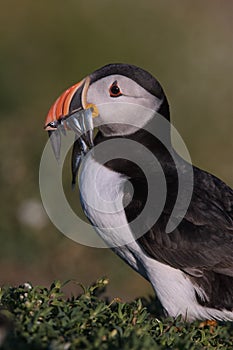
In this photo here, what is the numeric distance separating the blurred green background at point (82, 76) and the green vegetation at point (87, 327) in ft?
12.9

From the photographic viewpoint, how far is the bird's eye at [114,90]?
6223 millimetres

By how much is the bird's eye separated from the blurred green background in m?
3.19

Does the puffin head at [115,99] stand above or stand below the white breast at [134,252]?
above

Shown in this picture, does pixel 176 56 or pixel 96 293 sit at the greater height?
pixel 176 56

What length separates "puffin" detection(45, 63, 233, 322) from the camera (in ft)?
18.7

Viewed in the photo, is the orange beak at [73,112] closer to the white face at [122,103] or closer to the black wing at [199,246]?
the white face at [122,103]

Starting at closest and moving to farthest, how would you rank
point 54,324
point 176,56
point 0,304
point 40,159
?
point 54,324, point 0,304, point 40,159, point 176,56

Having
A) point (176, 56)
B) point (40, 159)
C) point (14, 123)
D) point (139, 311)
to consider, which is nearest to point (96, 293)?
point (139, 311)

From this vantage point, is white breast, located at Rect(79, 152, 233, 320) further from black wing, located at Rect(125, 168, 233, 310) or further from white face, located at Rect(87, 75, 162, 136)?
white face, located at Rect(87, 75, 162, 136)

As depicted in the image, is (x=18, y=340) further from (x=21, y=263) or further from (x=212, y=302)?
(x=21, y=263)

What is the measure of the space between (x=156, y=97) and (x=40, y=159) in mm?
4884

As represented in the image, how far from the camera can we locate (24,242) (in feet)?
31.3

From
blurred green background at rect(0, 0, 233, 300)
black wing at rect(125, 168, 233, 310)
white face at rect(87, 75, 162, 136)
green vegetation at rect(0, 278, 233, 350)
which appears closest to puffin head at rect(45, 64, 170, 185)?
white face at rect(87, 75, 162, 136)

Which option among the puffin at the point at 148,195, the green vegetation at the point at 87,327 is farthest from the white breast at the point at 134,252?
the green vegetation at the point at 87,327
